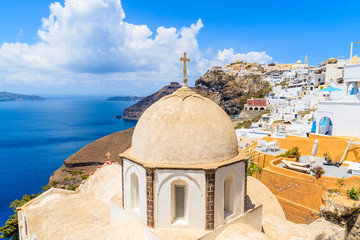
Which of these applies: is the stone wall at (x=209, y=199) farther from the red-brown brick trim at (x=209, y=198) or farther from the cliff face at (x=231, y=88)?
the cliff face at (x=231, y=88)

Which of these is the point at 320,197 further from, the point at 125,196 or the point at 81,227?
the point at 81,227

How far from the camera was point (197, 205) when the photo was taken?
20.2ft

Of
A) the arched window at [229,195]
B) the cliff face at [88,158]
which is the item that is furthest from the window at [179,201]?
the cliff face at [88,158]

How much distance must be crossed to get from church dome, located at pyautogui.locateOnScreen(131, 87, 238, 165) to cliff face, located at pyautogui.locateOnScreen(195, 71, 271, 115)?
7261 cm

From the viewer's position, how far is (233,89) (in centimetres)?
8588

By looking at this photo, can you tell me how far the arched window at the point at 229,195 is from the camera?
273 inches

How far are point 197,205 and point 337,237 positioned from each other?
919 centimetres

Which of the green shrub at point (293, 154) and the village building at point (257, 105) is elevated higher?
the village building at point (257, 105)

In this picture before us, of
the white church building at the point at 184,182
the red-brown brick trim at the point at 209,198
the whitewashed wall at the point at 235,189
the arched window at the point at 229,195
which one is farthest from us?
the arched window at the point at 229,195

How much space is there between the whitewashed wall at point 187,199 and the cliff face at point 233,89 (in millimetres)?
73482

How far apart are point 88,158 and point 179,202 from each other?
39880mm

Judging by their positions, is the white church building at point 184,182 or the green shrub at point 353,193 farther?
the green shrub at point 353,193

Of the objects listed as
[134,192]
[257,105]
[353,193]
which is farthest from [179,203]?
[257,105]

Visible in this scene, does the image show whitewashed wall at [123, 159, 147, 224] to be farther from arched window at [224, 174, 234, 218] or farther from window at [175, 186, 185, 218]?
arched window at [224, 174, 234, 218]
